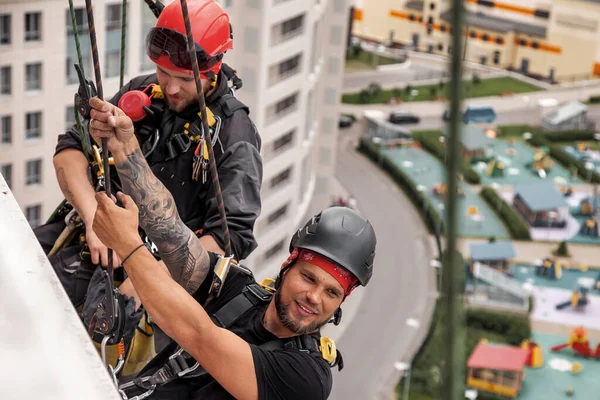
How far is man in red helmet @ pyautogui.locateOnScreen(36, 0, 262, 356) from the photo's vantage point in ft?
14.2

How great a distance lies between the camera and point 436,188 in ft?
128

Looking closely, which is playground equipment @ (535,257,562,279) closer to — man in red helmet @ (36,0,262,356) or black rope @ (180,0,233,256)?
man in red helmet @ (36,0,262,356)

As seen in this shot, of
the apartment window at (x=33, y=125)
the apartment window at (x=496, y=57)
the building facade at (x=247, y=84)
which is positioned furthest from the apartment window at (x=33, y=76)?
the apartment window at (x=496, y=57)

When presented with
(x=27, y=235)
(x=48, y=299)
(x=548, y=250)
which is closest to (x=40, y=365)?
(x=48, y=299)

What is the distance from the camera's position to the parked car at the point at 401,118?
46.5 metres

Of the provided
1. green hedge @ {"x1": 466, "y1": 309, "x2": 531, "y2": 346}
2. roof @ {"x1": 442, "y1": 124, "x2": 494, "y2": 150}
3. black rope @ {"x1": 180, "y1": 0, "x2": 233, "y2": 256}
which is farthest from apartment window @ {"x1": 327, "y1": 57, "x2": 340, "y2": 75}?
black rope @ {"x1": 180, "y1": 0, "x2": 233, "y2": 256}

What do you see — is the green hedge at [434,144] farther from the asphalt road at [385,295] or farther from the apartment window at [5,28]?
the apartment window at [5,28]

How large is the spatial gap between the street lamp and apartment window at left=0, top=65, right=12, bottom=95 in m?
13.5

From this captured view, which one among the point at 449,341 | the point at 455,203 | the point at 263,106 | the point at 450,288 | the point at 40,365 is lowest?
the point at 263,106

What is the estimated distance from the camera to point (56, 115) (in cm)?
1888

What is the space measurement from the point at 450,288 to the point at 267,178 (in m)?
24.3

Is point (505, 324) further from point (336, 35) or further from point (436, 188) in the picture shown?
point (336, 35)

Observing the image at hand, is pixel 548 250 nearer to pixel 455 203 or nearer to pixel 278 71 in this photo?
pixel 278 71

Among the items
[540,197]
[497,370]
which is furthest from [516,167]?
[497,370]
